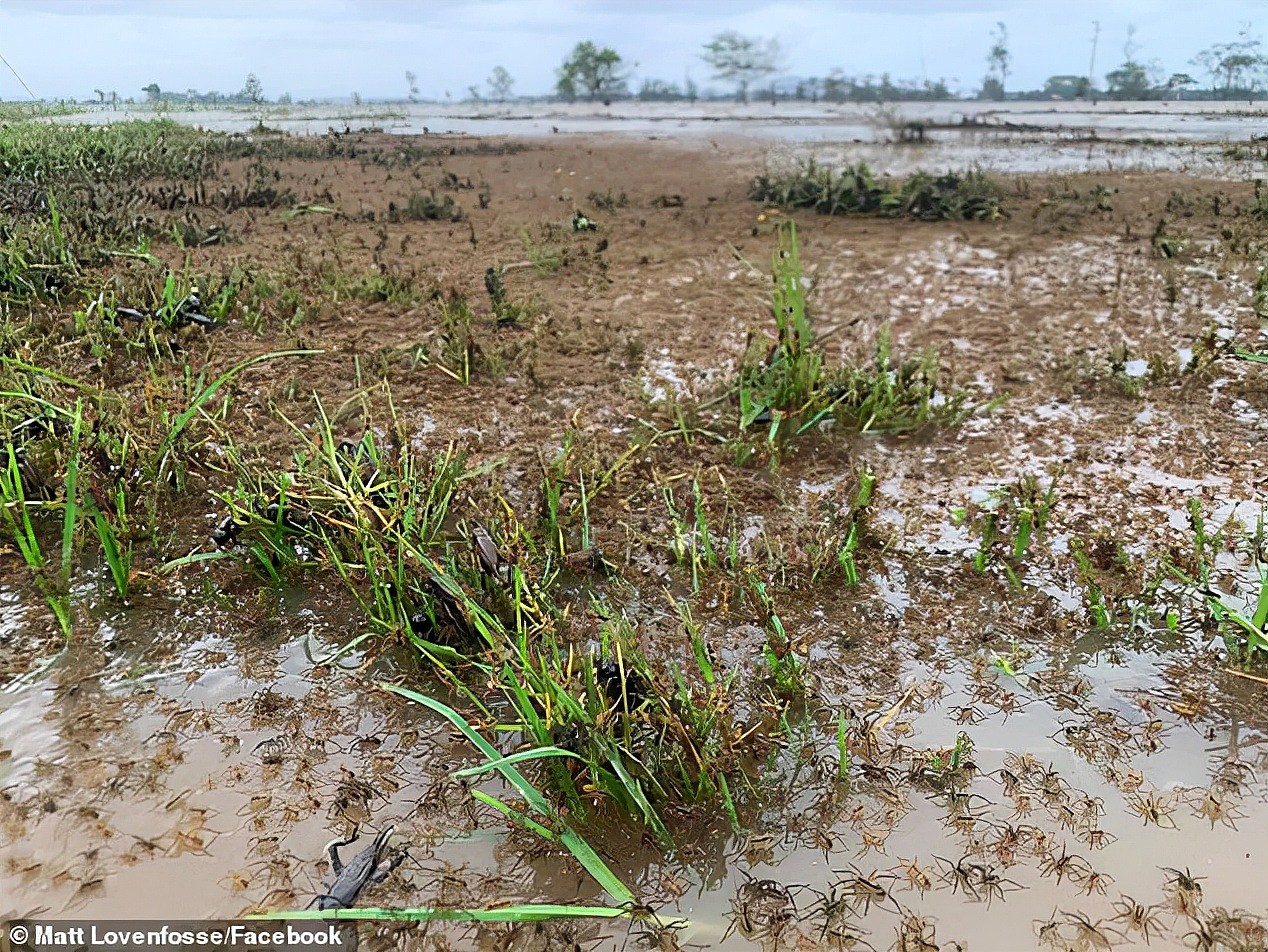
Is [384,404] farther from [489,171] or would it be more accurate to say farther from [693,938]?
[489,171]

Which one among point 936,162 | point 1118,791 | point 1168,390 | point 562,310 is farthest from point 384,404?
point 936,162

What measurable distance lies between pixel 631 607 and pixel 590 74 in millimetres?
4266

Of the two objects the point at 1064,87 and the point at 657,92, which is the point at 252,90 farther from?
the point at 1064,87

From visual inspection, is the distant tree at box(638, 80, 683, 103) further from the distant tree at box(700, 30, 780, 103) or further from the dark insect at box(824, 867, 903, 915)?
the dark insect at box(824, 867, 903, 915)

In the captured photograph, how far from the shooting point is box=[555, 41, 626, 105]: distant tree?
206 inches

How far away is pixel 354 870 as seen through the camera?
1.33 m

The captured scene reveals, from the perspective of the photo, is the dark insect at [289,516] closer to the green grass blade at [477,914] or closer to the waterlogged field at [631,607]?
the waterlogged field at [631,607]

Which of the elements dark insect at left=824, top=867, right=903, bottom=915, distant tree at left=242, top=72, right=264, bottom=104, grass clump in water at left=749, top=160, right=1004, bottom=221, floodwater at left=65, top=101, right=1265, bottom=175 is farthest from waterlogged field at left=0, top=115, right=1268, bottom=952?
floodwater at left=65, top=101, right=1265, bottom=175

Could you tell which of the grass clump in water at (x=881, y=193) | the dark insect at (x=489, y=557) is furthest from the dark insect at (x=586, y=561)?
the grass clump in water at (x=881, y=193)

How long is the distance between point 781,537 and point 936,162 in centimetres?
446

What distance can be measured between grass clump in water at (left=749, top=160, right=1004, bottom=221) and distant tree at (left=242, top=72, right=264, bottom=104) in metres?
2.97

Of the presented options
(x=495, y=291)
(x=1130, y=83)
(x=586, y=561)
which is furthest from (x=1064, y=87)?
(x=586, y=561)

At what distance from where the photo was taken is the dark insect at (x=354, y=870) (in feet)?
4.20

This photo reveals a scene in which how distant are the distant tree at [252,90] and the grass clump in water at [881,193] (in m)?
2.97
